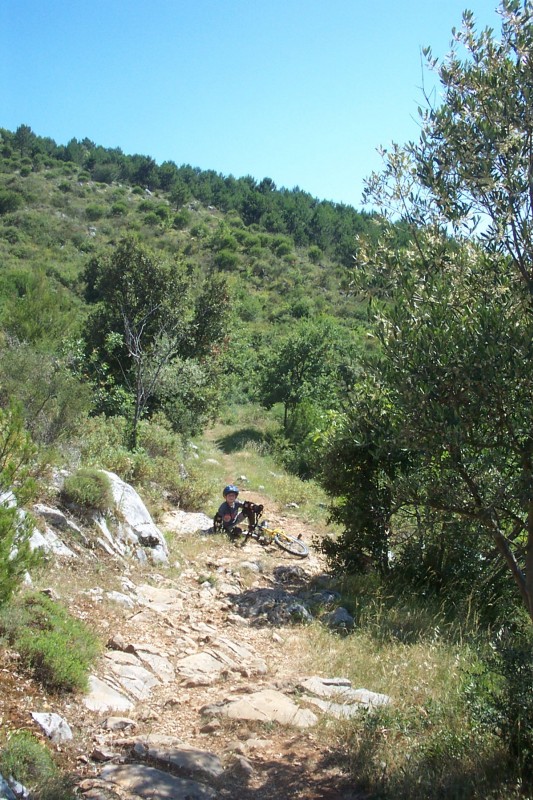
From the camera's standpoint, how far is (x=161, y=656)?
6.18m

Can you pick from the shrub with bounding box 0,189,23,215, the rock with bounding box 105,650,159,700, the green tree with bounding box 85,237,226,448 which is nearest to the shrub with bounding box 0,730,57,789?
the rock with bounding box 105,650,159,700

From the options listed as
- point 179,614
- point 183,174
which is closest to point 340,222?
point 183,174

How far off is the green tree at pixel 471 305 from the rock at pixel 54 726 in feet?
9.07

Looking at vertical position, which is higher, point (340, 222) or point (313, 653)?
point (340, 222)

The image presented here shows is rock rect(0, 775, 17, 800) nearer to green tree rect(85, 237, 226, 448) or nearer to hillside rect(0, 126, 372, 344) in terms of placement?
green tree rect(85, 237, 226, 448)

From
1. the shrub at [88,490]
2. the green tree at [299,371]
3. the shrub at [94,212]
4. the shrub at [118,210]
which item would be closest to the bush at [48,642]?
the shrub at [88,490]

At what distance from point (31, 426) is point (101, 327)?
11304 millimetres

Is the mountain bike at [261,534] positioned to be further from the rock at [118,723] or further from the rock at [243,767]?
the rock at [243,767]

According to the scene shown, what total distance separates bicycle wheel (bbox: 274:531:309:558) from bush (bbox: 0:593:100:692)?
241 inches

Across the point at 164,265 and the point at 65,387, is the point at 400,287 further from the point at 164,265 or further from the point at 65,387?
the point at 164,265

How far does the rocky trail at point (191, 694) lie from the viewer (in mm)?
4117

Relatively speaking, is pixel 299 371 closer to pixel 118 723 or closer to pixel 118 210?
Result: pixel 118 723

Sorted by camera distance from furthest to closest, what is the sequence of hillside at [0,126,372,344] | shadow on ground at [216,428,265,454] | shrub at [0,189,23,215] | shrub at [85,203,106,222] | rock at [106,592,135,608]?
shrub at [85,203,106,222]
shrub at [0,189,23,215]
hillside at [0,126,372,344]
shadow on ground at [216,428,265,454]
rock at [106,592,135,608]

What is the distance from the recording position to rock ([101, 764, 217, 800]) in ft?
12.4
